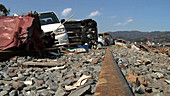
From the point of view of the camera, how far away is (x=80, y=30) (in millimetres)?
11930

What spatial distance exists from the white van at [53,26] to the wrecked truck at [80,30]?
333cm

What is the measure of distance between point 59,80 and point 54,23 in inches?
226

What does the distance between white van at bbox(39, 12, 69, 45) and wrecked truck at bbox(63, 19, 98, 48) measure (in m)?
3.33

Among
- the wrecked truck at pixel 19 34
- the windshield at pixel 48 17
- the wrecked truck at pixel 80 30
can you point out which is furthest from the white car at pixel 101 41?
the wrecked truck at pixel 19 34

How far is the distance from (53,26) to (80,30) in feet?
16.7

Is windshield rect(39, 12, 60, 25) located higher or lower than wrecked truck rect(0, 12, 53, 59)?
higher

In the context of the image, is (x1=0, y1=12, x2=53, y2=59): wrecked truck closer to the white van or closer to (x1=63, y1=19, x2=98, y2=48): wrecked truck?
the white van

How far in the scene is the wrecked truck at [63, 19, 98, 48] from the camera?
36.9 ft

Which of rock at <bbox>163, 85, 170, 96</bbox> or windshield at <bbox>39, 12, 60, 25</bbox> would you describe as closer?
rock at <bbox>163, 85, 170, 96</bbox>

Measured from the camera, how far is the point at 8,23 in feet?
14.7

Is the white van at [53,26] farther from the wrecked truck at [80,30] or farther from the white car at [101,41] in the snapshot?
the white car at [101,41]

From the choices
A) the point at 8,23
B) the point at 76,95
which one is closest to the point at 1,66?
the point at 8,23

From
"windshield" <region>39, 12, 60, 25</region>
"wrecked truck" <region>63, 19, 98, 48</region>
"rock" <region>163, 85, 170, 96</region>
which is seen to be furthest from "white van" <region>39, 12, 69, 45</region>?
"rock" <region>163, 85, 170, 96</region>

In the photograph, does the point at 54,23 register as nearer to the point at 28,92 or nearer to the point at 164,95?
the point at 28,92
